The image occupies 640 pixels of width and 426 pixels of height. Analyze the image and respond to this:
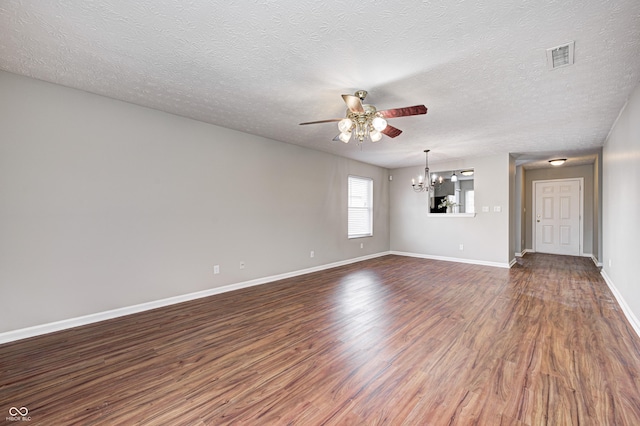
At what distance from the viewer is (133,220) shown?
3393 mm

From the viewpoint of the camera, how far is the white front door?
7616 mm

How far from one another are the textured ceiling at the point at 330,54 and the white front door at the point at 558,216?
16.1ft

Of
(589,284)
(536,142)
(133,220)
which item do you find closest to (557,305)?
(589,284)

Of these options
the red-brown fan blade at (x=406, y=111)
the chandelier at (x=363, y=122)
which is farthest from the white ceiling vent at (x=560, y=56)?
the chandelier at (x=363, y=122)

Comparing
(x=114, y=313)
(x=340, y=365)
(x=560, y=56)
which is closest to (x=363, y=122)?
(x=560, y=56)

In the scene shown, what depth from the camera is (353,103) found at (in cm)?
268

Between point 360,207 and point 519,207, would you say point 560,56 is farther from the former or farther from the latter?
point 519,207

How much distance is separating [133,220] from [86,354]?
1519mm

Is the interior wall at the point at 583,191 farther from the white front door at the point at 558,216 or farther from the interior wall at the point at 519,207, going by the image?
the interior wall at the point at 519,207

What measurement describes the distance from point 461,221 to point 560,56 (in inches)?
191

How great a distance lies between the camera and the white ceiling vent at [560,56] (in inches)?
86.0

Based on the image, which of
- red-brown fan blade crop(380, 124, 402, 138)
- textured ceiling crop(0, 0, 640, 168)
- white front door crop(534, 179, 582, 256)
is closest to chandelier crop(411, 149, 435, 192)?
textured ceiling crop(0, 0, 640, 168)

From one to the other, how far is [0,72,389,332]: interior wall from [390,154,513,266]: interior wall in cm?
390

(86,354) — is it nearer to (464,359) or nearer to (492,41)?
(464,359)
